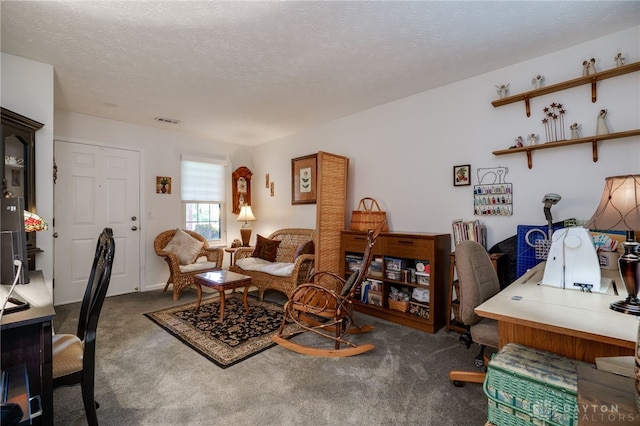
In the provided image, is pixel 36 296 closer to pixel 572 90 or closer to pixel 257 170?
pixel 572 90

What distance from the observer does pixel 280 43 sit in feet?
7.82

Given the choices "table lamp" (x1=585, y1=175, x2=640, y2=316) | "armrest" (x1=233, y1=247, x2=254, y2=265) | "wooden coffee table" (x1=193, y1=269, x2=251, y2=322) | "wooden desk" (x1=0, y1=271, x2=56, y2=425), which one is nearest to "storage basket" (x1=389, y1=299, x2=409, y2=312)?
"wooden coffee table" (x1=193, y1=269, x2=251, y2=322)

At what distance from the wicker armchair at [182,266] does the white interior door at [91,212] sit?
40 centimetres

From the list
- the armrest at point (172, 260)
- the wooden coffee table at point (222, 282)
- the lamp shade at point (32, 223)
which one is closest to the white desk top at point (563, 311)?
the lamp shade at point (32, 223)

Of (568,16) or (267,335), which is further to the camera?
(267,335)

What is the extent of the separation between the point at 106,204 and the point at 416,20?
176 inches

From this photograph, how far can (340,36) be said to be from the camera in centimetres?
229

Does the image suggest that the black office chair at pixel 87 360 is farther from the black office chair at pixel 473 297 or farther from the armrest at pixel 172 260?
the armrest at pixel 172 260

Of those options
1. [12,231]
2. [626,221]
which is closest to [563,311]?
[626,221]

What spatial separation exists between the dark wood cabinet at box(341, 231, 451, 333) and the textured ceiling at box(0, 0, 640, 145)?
1.68m

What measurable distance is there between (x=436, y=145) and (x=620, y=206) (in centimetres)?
203

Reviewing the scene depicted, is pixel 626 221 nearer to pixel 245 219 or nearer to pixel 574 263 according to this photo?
pixel 574 263

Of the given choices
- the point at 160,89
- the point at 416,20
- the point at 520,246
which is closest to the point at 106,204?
the point at 160,89

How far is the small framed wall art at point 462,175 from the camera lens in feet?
9.93
